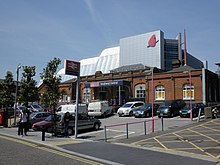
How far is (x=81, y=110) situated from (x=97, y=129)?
35.2 ft

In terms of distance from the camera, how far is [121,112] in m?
33.0

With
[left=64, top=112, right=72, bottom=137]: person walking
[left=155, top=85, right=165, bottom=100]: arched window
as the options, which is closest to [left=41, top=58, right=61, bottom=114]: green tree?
[left=64, top=112, right=72, bottom=137]: person walking

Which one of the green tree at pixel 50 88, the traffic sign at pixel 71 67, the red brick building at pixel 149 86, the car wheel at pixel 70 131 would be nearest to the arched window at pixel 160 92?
the red brick building at pixel 149 86

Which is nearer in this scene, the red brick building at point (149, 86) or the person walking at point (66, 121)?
the person walking at point (66, 121)

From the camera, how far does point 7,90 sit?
100 ft

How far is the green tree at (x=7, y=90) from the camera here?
30.3 meters

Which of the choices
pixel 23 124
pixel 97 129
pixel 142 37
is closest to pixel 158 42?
pixel 142 37

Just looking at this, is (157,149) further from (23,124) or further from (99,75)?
(99,75)

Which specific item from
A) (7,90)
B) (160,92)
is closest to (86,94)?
(160,92)

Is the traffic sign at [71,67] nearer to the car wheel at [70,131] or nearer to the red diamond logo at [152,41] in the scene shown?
the car wheel at [70,131]

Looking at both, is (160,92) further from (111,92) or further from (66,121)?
(66,121)

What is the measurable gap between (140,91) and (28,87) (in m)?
20.5

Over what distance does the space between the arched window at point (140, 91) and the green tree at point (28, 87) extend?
19.5 metres

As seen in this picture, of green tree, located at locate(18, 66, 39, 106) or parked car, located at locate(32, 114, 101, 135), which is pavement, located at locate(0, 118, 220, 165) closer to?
parked car, located at locate(32, 114, 101, 135)
